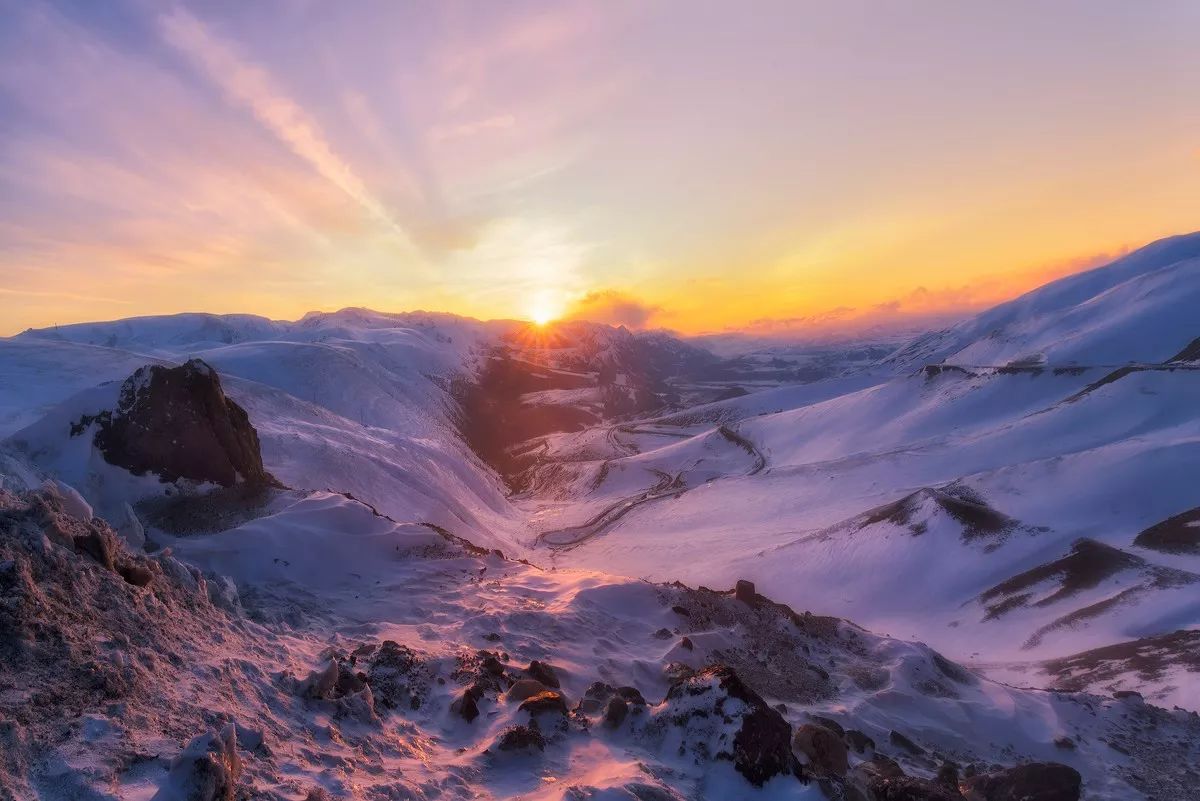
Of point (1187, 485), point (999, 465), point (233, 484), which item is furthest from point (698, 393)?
point (233, 484)

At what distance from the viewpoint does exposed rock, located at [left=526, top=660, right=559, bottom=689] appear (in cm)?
1013

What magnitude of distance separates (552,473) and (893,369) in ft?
345

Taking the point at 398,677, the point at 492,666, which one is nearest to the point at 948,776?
the point at 492,666

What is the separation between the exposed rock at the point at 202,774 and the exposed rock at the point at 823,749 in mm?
6927

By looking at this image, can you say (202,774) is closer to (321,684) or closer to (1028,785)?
(321,684)

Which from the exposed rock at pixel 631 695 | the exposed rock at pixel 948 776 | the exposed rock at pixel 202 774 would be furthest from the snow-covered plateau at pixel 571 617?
the exposed rock at pixel 631 695

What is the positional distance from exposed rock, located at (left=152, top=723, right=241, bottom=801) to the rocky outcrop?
53.5 feet

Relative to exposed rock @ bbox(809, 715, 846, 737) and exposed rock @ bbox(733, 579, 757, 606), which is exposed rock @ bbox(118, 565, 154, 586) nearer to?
exposed rock @ bbox(809, 715, 846, 737)

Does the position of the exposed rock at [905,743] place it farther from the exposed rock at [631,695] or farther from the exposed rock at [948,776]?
the exposed rock at [631,695]

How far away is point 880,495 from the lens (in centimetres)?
4412

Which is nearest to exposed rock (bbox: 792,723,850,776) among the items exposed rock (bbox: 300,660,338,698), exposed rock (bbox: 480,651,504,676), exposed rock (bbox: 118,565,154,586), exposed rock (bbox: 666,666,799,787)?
exposed rock (bbox: 666,666,799,787)

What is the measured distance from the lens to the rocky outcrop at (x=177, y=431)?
62.8 feet

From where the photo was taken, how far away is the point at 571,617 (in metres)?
13.8

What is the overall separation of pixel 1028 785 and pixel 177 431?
879 inches
